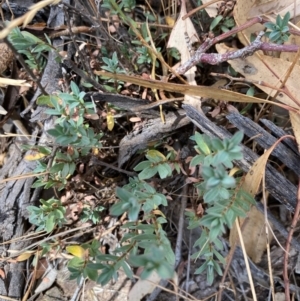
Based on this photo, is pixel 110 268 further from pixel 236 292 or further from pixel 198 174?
pixel 236 292

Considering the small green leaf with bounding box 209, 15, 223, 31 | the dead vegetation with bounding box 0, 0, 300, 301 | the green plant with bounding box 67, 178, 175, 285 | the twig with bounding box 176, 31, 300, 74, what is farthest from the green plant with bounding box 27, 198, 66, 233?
the small green leaf with bounding box 209, 15, 223, 31

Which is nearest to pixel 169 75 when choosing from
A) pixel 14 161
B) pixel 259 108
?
pixel 259 108

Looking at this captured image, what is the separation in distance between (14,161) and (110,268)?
611mm

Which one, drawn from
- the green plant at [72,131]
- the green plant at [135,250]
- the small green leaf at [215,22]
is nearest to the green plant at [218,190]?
the green plant at [135,250]

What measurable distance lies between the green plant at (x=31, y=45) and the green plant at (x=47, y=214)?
0.42m

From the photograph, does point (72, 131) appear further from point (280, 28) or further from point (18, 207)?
point (280, 28)

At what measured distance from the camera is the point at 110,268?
911 millimetres

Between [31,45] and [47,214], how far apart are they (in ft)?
1.57

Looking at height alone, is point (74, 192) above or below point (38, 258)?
above

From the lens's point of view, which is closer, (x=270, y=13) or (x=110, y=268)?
(x=110, y=268)

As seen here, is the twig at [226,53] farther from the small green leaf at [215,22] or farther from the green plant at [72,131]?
the green plant at [72,131]

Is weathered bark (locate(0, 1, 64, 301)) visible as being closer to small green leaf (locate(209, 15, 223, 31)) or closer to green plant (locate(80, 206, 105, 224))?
green plant (locate(80, 206, 105, 224))

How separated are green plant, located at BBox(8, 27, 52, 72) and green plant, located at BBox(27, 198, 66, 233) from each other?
1.39ft

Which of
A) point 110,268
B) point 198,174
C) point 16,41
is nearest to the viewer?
point 110,268
